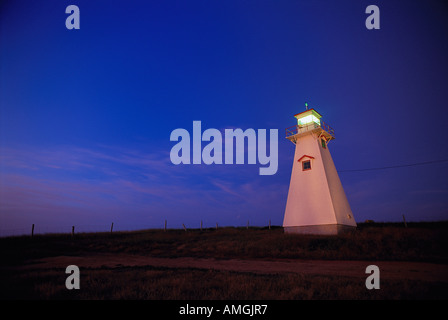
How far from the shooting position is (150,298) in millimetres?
6727

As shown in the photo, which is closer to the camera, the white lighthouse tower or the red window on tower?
the white lighthouse tower

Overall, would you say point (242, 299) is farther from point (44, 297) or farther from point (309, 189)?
point (309, 189)

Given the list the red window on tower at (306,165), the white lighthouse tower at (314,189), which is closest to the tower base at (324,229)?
the white lighthouse tower at (314,189)

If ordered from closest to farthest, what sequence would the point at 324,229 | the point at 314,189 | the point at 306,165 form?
the point at 324,229
the point at 314,189
the point at 306,165

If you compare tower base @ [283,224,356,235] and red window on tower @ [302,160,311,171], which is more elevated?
red window on tower @ [302,160,311,171]

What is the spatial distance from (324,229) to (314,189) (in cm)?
407

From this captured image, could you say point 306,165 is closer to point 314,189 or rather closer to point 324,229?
point 314,189

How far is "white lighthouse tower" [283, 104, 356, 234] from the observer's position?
2267 cm

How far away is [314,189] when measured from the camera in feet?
78.7

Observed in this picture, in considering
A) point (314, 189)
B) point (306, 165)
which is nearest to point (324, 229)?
point (314, 189)

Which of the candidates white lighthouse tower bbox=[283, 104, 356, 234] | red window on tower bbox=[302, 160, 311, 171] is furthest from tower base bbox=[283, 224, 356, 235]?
red window on tower bbox=[302, 160, 311, 171]

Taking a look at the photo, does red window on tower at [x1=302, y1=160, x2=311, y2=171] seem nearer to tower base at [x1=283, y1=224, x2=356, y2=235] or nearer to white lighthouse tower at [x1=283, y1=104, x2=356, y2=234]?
white lighthouse tower at [x1=283, y1=104, x2=356, y2=234]

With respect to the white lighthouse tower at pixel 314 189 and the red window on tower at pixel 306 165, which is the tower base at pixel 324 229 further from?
the red window on tower at pixel 306 165
